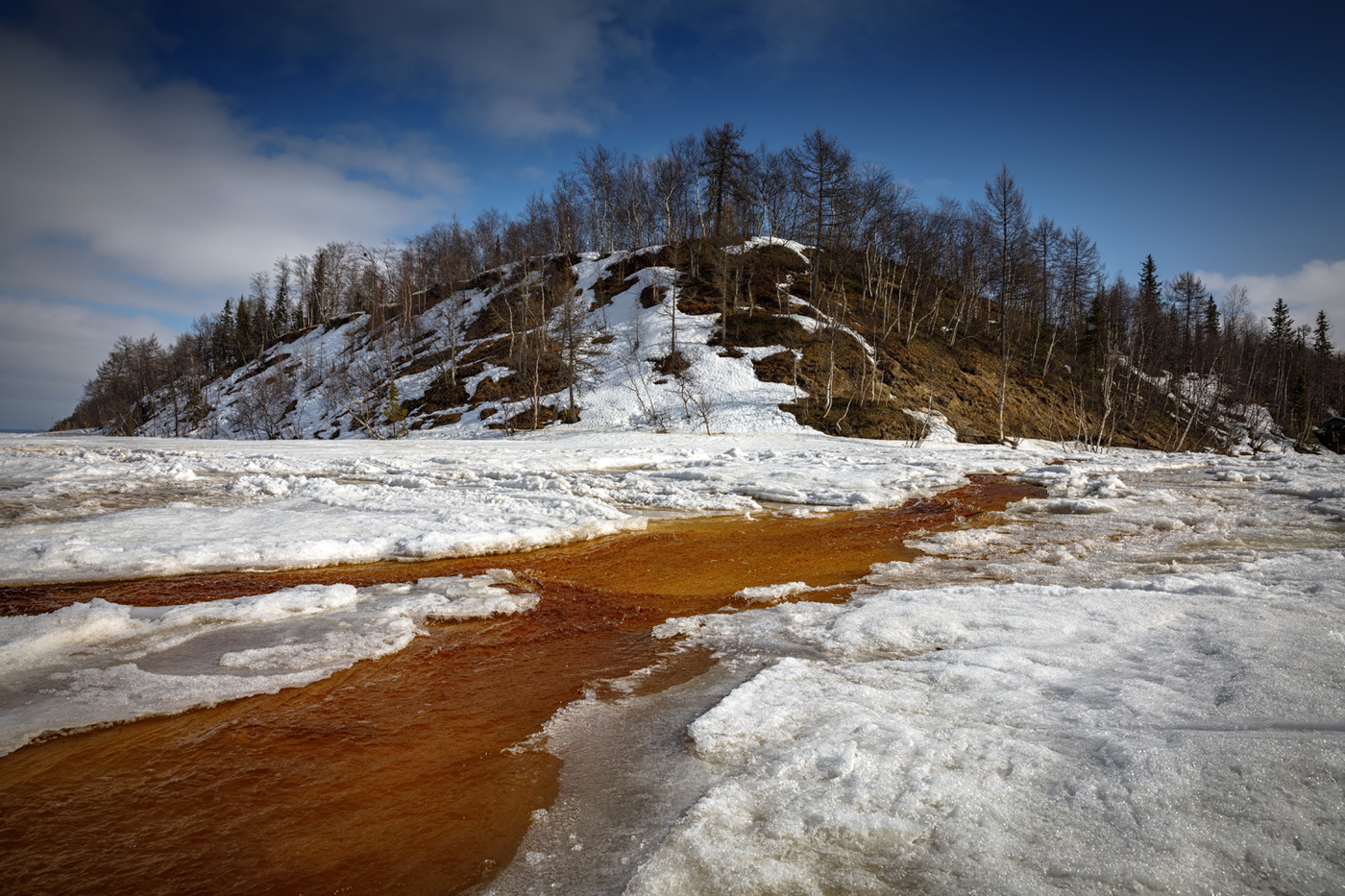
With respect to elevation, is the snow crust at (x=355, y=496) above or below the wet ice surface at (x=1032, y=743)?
above

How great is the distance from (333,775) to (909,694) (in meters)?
3.42

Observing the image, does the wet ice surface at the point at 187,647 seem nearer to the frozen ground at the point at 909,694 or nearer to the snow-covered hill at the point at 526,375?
the frozen ground at the point at 909,694

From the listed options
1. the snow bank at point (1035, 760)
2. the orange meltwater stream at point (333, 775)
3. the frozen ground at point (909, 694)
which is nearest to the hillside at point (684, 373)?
the frozen ground at point (909, 694)

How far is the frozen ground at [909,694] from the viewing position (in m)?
2.26

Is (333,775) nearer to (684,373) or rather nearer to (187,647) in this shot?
(187,647)

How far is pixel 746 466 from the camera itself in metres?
18.1

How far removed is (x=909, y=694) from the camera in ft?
11.8

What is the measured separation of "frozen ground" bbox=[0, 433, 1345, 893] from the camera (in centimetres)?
226

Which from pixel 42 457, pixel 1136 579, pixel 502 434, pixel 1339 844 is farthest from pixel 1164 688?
pixel 502 434

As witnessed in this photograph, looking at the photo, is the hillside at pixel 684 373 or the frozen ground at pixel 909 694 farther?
the hillside at pixel 684 373

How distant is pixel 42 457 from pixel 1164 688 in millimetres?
22093

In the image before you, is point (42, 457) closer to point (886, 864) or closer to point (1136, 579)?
point (886, 864)

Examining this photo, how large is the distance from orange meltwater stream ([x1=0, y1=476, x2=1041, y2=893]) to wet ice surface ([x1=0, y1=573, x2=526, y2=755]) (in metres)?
0.15

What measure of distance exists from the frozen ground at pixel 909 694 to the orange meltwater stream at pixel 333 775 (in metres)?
0.29
